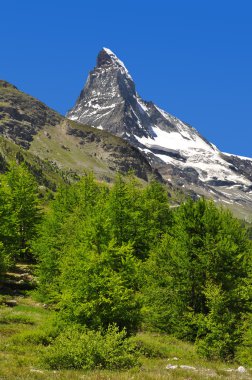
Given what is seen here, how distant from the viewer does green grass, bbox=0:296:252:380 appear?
1594 cm

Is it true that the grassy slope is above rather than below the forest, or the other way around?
below

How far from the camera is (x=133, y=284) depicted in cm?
2761

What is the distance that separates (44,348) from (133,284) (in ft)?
27.3

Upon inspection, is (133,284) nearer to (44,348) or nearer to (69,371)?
(44,348)

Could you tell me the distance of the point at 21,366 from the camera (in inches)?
696

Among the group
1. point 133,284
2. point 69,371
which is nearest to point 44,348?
point 69,371

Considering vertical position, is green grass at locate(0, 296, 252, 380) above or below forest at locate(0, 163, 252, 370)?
below

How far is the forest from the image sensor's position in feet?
66.4

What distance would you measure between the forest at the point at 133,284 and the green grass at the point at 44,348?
69 centimetres

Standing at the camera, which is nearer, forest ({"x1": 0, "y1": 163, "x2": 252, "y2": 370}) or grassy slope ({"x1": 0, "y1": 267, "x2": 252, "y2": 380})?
grassy slope ({"x1": 0, "y1": 267, "x2": 252, "y2": 380})

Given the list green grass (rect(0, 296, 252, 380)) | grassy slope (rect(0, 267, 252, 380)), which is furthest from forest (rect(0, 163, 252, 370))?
grassy slope (rect(0, 267, 252, 380))

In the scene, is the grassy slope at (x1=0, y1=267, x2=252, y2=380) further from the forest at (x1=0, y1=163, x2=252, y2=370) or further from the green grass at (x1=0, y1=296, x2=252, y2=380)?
the forest at (x1=0, y1=163, x2=252, y2=370)

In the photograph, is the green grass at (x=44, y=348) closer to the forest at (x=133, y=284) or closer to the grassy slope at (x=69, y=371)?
the grassy slope at (x=69, y=371)

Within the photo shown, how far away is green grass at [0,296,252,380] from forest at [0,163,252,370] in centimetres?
69
